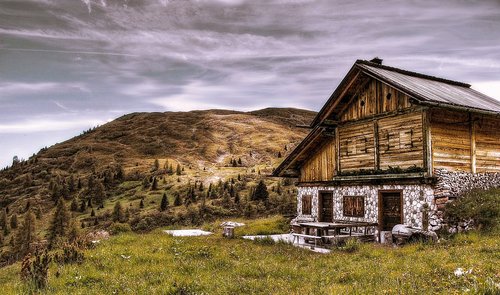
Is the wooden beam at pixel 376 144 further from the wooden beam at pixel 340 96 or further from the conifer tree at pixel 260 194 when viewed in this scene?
the conifer tree at pixel 260 194

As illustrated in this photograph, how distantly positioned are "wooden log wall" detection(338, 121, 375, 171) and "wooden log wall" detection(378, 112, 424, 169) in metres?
0.76

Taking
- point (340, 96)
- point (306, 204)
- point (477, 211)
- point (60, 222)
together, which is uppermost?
point (340, 96)

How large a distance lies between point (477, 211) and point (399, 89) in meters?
6.81

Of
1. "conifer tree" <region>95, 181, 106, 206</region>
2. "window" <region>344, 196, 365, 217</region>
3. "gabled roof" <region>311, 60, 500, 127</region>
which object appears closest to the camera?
"gabled roof" <region>311, 60, 500, 127</region>

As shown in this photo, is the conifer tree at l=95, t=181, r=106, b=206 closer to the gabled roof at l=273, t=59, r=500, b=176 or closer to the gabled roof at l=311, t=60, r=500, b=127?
the gabled roof at l=273, t=59, r=500, b=176

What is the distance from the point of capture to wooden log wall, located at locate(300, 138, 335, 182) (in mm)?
26712

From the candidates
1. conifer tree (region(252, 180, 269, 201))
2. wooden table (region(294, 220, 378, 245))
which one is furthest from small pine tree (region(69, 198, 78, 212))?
wooden table (region(294, 220, 378, 245))

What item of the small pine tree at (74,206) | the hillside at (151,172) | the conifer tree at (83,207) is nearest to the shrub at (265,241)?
the hillside at (151,172)

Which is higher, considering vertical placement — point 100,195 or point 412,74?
point 412,74

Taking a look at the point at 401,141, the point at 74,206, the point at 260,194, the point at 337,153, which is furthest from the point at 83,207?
the point at 401,141

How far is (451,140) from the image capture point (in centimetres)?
2136

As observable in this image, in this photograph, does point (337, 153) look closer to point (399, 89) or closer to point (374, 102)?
point (374, 102)

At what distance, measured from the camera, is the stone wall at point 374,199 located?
20156mm

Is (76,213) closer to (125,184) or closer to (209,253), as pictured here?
(125,184)
